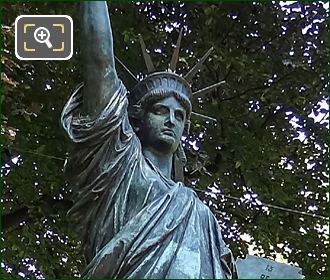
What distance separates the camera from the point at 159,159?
13.0 feet

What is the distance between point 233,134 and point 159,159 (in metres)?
3.83

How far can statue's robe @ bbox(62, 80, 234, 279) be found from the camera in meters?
3.47

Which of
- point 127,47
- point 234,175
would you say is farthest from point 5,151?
point 234,175

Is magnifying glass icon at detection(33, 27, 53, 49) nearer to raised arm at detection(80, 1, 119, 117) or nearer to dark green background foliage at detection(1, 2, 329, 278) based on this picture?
raised arm at detection(80, 1, 119, 117)

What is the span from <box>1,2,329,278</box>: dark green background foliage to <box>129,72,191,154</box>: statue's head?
10.8 feet

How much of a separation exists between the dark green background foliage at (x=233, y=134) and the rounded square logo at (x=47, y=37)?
2883mm

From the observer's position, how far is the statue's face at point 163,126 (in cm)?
391

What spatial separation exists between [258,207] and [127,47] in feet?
6.06

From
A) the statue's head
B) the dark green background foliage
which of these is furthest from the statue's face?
the dark green background foliage

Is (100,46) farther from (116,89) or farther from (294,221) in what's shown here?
(294,221)

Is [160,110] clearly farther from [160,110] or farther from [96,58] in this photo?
[96,58]

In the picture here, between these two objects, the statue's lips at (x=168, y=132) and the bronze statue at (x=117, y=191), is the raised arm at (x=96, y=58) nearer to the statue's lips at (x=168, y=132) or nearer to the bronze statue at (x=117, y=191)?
the bronze statue at (x=117, y=191)

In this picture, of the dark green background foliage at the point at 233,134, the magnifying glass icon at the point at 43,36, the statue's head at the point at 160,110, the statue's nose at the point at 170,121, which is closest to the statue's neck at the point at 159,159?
the statue's head at the point at 160,110

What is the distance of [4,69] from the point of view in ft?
21.4
